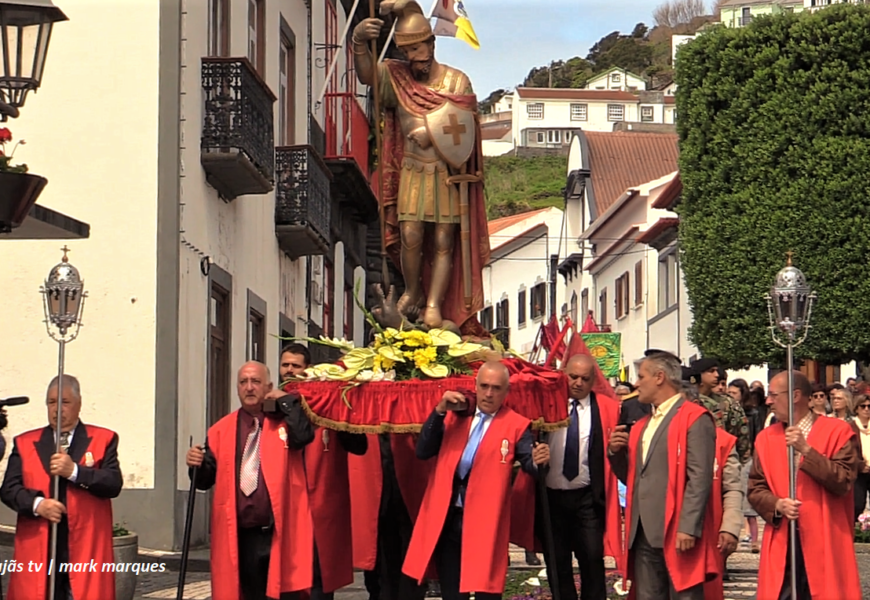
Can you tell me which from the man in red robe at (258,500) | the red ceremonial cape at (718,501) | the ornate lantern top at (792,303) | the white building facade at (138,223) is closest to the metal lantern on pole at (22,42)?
the man in red robe at (258,500)

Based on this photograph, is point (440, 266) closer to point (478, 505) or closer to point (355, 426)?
point (355, 426)

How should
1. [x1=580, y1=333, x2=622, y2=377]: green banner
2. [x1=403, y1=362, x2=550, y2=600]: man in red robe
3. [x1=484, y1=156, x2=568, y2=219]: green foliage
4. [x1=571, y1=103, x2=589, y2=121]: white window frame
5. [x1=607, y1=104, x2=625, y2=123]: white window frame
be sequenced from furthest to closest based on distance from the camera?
[x1=571, y1=103, x2=589, y2=121]: white window frame → [x1=607, y1=104, x2=625, y2=123]: white window frame → [x1=484, y1=156, x2=568, y2=219]: green foliage → [x1=580, y1=333, x2=622, y2=377]: green banner → [x1=403, y1=362, x2=550, y2=600]: man in red robe

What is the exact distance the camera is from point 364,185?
29.0 m

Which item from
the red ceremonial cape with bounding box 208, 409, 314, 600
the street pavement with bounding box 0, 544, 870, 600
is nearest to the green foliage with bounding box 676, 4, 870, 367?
the street pavement with bounding box 0, 544, 870, 600

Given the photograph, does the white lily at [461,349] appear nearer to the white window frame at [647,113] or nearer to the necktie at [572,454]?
the necktie at [572,454]

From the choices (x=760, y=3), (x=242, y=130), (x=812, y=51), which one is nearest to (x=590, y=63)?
(x=760, y=3)

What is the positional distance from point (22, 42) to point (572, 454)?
4397mm

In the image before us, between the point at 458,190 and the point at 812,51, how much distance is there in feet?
73.8

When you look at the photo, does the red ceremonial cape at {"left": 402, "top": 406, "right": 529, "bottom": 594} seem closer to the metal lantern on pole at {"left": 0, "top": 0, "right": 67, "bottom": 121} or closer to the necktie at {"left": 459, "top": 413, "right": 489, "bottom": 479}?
the necktie at {"left": 459, "top": 413, "right": 489, "bottom": 479}

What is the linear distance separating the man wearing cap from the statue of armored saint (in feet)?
8.83

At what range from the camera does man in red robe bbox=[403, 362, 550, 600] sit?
443 inches

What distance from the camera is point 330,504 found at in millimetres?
12031

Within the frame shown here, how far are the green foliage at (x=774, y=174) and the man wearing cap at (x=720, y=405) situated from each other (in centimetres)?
1775

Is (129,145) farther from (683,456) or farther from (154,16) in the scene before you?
(683,456)
